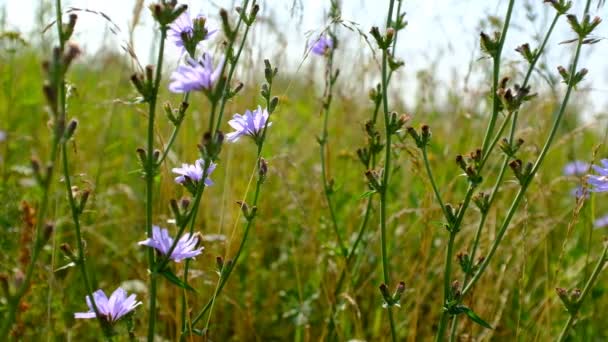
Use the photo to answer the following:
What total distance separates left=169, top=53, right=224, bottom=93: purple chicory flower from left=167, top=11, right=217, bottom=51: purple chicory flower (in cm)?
27

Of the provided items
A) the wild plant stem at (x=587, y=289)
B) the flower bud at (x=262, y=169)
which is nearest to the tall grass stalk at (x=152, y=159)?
the flower bud at (x=262, y=169)

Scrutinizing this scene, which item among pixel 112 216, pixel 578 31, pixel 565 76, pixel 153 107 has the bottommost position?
pixel 112 216

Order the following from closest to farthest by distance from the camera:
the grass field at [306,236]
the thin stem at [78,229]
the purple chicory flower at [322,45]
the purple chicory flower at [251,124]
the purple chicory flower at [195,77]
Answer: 1. the purple chicory flower at [195,77]
2. the thin stem at [78,229]
3. the purple chicory flower at [251,124]
4. the grass field at [306,236]
5. the purple chicory flower at [322,45]

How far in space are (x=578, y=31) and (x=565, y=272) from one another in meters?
1.68

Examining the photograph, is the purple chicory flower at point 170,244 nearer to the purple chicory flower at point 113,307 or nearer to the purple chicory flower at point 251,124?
the purple chicory flower at point 113,307

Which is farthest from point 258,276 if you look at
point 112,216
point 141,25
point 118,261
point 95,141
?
point 95,141

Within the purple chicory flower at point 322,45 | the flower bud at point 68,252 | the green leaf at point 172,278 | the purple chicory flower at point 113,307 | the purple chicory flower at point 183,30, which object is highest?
the purple chicory flower at point 322,45

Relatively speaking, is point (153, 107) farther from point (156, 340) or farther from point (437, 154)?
point (437, 154)

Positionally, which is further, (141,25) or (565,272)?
(565,272)

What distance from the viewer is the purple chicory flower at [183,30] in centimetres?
175

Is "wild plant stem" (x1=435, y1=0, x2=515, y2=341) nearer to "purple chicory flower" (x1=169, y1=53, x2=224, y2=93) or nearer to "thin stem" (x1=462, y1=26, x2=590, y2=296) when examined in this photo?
"thin stem" (x1=462, y1=26, x2=590, y2=296)

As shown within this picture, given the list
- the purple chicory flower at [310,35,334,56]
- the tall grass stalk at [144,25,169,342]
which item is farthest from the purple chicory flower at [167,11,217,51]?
the purple chicory flower at [310,35,334,56]

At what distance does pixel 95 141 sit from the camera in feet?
15.2

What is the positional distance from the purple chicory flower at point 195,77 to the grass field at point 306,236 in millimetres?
480
